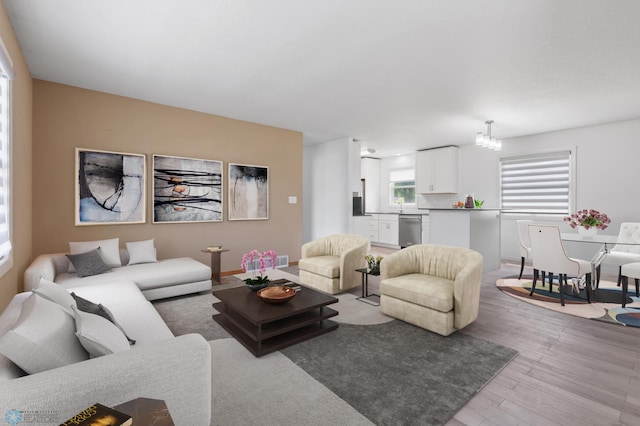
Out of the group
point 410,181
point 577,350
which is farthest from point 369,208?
point 577,350

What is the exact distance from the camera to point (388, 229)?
8836 millimetres

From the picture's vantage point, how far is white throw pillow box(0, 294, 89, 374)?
3.84 ft

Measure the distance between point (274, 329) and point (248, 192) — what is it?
11.1ft

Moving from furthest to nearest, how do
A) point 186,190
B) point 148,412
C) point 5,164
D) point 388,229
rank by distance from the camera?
point 388,229 → point 186,190 → point 5,164 → point 148,412

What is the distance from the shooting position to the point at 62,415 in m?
1.04

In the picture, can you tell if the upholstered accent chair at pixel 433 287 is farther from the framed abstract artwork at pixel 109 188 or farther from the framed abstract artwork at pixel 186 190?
the framed abstract artwork at pixel 109 188

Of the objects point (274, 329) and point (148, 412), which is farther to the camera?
point (274, 329)

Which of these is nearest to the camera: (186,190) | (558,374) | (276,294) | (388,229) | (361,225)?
(558,374)

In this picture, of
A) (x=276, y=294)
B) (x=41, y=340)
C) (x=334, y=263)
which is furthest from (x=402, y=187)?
(x=41, y=340)

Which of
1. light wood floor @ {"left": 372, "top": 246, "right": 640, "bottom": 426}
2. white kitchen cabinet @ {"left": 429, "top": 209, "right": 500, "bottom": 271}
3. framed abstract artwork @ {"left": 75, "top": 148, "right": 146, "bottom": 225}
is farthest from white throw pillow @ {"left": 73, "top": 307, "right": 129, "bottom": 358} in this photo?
white kitchen cabinet @ {"left": 429, "top": 209, "right": 500, "bottom": 271}

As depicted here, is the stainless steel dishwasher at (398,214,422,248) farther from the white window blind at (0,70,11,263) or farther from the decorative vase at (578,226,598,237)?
the white window blind at (0,70,11,263)

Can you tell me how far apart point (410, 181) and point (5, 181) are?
8372 millimetres

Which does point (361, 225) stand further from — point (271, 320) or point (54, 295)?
point (54, 295)

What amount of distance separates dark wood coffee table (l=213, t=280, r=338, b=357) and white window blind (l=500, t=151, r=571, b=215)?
5730mm
